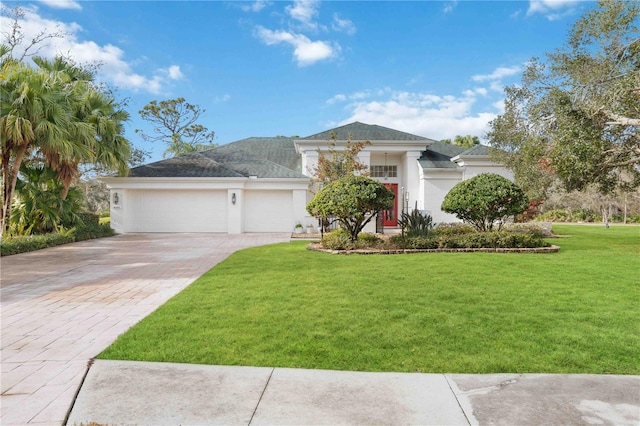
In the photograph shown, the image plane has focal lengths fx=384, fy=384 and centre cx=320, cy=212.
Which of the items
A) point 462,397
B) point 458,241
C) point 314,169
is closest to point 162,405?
point 462,397

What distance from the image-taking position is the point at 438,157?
22.1m

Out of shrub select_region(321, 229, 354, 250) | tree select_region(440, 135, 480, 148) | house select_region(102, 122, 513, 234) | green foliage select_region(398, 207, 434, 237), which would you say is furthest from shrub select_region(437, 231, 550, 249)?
tree select_region(440, 135, 480, 148)

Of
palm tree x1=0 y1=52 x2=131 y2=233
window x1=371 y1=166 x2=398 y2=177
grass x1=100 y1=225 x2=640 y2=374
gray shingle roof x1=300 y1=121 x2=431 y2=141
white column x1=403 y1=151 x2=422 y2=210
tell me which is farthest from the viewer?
window x1=371 y1=166 x2=398 y2=177

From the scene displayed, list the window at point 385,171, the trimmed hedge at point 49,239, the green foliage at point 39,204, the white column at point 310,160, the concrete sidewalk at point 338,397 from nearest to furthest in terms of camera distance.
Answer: the concrete sidewalk at point 338,397
the trimmed hedge at point 49,239
the green foliage at point 39,204
the white column at point 310,160
the window at point 385,171

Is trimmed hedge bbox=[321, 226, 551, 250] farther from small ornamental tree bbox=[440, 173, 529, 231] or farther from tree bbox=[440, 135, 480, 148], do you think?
tree bbox=[440, 135, 480, 148]

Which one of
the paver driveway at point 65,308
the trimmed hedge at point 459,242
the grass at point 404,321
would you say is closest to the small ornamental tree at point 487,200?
the trimmed hedge at point 459,242

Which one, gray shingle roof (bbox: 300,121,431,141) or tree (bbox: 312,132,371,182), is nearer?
tree (bbox: 312,132,371,182)

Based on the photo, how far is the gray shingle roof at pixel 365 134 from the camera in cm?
2119

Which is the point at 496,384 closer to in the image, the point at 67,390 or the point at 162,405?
the point at 162,405

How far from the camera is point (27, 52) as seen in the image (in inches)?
761

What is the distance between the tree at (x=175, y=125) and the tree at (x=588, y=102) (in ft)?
100.0

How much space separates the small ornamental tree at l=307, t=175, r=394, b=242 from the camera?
11.7m

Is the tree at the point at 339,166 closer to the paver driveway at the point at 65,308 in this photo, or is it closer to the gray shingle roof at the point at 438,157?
the gray shingle roof at the point at 438,157

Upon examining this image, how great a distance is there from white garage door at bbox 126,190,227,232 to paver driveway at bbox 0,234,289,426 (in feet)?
25.9
